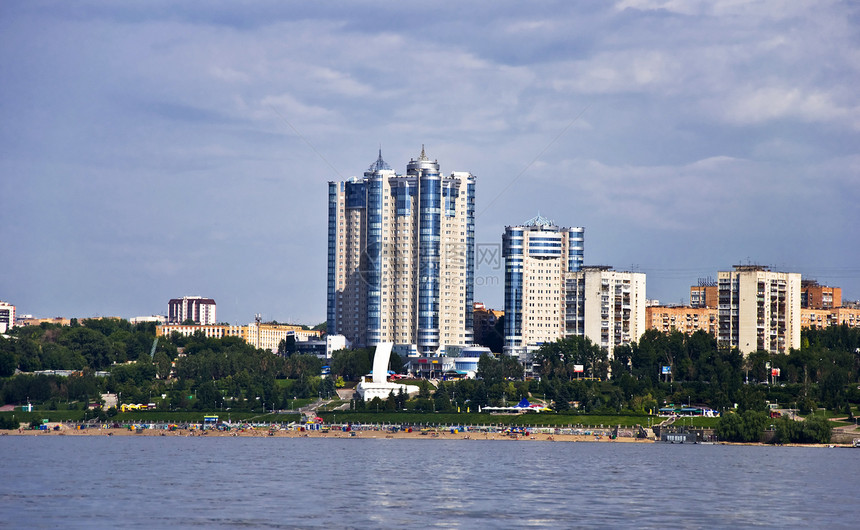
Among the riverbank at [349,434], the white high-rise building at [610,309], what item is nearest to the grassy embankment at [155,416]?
the riverbank at [349,434]

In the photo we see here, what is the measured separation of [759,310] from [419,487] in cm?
11810

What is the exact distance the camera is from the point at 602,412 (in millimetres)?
155500

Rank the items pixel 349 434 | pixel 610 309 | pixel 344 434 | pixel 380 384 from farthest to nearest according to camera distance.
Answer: pixel 610 309, pixel 380 384, pixel 344 434, pixel 349 434

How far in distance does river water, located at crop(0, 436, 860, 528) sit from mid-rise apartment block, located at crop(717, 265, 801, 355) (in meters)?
60.6

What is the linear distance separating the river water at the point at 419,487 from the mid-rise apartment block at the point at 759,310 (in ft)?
199

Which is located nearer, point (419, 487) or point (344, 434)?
point (419, 487)

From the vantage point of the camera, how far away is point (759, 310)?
188500 millimetres

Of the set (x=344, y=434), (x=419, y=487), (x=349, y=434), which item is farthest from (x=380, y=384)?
(x=419, y=487)

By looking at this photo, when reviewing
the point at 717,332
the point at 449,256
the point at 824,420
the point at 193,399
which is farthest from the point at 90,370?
the point at 824,420

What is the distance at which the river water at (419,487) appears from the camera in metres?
65.3

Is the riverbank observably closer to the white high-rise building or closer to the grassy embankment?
the grassy embankment

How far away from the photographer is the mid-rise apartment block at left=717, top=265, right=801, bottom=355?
18775 centimetres

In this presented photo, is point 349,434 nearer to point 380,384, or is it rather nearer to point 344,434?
point 344,434

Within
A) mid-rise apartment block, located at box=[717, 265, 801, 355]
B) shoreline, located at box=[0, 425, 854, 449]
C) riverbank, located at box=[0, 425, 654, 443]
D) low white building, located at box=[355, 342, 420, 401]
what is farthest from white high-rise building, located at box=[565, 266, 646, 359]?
shoreline, located at box=[0, 425, 854, 449]
